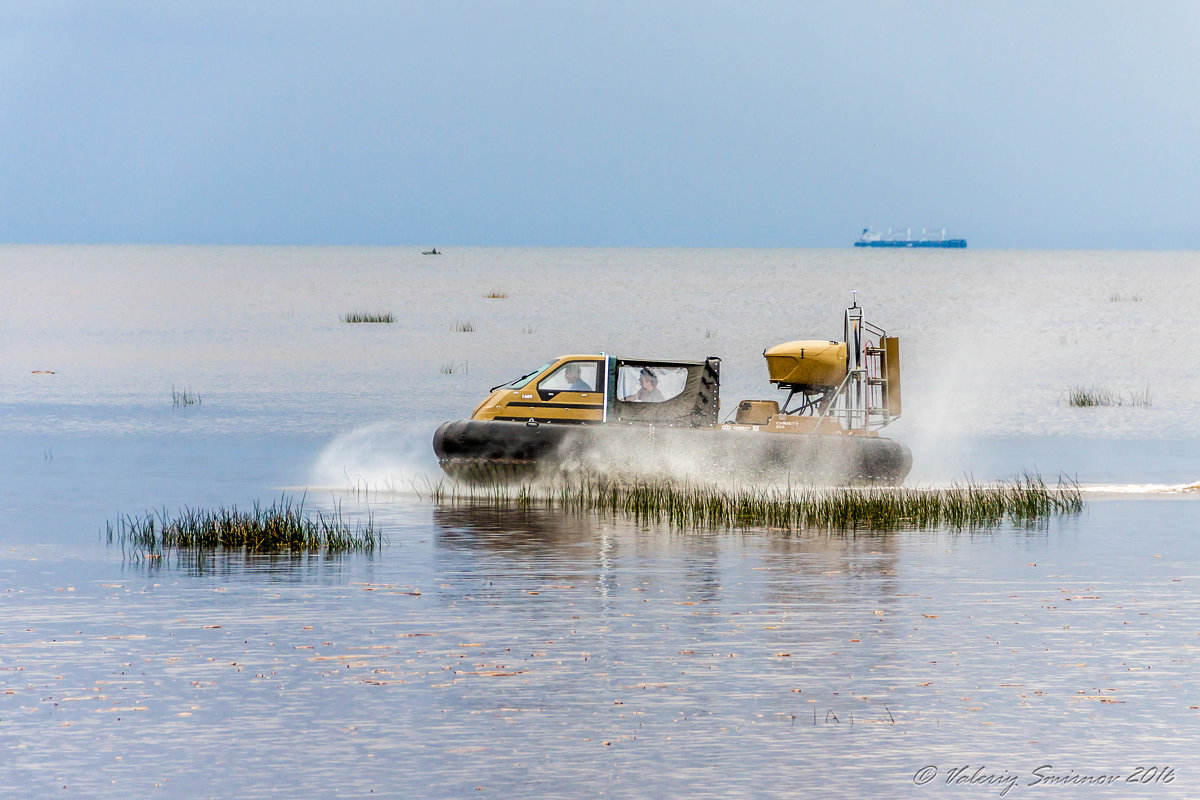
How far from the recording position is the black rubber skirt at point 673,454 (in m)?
21.7

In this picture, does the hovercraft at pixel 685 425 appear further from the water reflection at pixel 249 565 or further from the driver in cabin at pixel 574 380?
the water reflection at pixel 249 565

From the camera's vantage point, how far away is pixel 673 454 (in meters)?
21.8

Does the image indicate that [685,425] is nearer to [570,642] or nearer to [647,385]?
[647,385]

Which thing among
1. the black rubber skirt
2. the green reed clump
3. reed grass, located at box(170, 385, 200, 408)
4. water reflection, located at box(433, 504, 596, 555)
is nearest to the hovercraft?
the black rubber skirt

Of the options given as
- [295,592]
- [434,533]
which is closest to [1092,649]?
[295,592]

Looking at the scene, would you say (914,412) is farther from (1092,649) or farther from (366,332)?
(366,332)

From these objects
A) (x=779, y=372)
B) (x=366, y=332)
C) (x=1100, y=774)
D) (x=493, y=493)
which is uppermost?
(x=366, y=332)

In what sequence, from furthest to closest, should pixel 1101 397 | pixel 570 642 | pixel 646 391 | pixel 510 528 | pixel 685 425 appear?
1. pixel 1101 397
2. pixel 646 391
3. pixel 685 425
4. pixel 510 528
5. pixel 570 642

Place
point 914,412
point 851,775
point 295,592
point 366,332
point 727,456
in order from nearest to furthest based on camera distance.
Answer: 1. point 851,775
2. point 295,592
3. point 727,456
4. point 914,412
5. point 366,332

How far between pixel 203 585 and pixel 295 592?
875 mm

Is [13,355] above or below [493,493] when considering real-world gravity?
above

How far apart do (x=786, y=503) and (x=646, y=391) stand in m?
3.61

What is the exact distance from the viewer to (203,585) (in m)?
14.8

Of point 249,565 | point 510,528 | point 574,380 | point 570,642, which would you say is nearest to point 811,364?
point 574,380
